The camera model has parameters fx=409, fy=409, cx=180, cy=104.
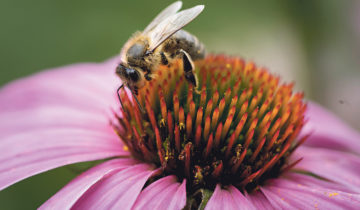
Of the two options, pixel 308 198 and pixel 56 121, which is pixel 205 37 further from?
pixel 308 198

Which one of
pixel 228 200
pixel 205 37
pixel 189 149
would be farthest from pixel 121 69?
pixel 205 37

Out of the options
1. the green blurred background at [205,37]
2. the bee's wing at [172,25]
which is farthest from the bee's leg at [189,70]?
the green blurred background at [205,37]

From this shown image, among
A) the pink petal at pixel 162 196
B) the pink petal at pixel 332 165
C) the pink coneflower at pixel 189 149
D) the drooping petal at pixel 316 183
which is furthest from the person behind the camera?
the pink petal at pixel 332 165

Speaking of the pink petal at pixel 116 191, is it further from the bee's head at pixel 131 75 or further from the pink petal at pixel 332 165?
the pink petal at pixel 332 165

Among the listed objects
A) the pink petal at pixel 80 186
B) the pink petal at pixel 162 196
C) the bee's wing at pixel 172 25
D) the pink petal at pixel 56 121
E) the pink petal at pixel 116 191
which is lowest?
the pink petal at pixel 162 196

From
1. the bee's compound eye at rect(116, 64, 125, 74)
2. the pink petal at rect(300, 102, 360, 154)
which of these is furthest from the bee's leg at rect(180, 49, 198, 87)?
the pink petal at rect(300, 102, 360, 154)

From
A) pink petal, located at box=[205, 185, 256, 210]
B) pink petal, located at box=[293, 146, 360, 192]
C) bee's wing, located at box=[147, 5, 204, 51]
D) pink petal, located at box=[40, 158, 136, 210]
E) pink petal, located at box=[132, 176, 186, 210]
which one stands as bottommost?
pink petal, located at box=[293, 146, 360, 192]

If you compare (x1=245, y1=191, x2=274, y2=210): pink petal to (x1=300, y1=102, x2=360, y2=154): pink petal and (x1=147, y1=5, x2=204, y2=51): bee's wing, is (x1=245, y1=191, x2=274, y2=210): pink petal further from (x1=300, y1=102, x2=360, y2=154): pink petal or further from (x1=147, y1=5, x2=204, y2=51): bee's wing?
(x1=300, y1=102, x2=360, y2=154): pink petal
